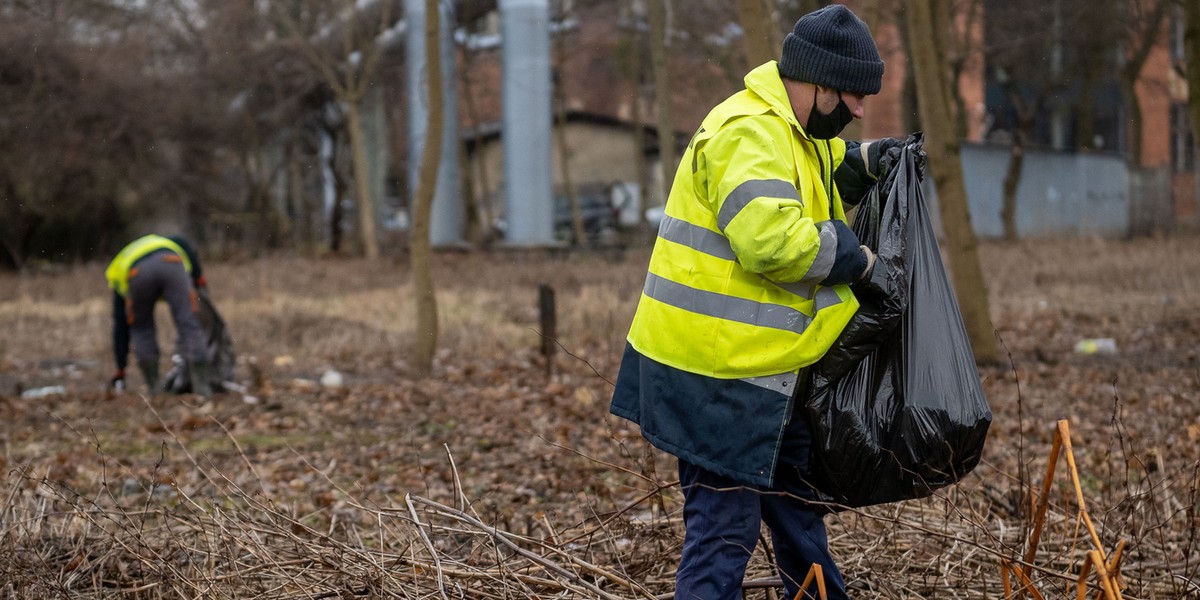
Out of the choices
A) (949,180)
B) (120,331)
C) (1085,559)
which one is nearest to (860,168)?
(1085,559)

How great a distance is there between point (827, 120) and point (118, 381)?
847 centimetres

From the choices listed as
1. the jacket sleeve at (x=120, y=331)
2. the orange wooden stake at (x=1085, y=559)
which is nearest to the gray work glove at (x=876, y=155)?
the orange wooden stake at (x=1085, y=559)

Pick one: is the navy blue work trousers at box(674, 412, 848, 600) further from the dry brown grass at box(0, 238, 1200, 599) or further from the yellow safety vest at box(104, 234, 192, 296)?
the yellow safety vest at box(104, 234, 192, 296)

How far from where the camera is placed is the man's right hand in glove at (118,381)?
1014cm

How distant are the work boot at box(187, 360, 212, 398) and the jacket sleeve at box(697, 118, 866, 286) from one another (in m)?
7.57

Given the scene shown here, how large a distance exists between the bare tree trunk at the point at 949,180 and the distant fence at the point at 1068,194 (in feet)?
64.6

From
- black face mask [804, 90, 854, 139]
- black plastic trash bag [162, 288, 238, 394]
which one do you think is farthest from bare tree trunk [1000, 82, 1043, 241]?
black face mask [804, 90, 854, 139]

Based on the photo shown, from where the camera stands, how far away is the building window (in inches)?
1523

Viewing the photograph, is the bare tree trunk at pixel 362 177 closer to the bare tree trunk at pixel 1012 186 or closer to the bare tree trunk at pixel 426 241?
the bare tree trunk at pixel 1012 186

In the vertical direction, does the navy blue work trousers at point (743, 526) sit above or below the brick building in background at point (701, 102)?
below

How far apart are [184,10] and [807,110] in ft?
84.3

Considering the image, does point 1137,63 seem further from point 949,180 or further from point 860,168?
point 860,168

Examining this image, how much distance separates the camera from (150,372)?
9992 mm

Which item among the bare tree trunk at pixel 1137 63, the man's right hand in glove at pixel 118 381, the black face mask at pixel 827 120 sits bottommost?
the man's right hand in glove at pixel 118 381
